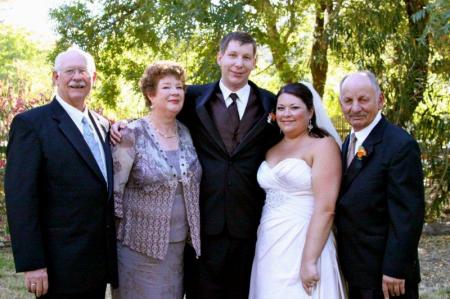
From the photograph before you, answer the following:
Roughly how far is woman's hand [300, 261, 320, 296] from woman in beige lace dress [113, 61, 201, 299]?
0.71 m

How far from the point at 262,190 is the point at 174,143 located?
2.24 feet

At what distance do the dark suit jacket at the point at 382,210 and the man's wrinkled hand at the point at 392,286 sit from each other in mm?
32

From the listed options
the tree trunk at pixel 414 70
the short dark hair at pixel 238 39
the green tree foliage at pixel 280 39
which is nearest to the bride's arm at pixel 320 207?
the short dark hair at pixel 238 39

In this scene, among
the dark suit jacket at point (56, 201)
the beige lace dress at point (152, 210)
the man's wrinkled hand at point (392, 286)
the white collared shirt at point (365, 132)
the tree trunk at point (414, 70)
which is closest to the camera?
the dark suit jacket at point (56, 201)

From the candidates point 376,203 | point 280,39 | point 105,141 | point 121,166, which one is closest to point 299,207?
point 376,203

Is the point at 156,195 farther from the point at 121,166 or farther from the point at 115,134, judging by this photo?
the point at 115,134

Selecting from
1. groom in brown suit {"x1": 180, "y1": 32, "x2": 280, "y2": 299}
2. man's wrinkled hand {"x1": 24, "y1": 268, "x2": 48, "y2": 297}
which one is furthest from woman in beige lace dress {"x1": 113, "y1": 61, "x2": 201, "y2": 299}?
man's wrinkled hand {"x1": 24, "y1": 268, "x2": 48, "y2": 297}

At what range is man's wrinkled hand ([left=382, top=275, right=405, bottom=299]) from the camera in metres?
3.50

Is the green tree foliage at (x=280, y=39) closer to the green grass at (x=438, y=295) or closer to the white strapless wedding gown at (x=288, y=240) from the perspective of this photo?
the green grass at (x=438, y=295)

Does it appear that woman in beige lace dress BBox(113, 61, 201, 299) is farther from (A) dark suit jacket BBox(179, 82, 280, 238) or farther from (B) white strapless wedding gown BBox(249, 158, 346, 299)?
(B) white strapless wedding gown BBox(249, 158, 346, 299)

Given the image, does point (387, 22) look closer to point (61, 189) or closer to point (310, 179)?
point (310, 179)

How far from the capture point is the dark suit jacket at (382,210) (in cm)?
346

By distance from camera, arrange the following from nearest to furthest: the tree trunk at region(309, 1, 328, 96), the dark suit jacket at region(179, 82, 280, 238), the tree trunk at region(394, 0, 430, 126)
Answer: the dark suit jacket at region(179, 82, 280, 238), the tree trunk at region(394, 0, 430, 126), the tree trunk at region(309, 1, 328, 96)

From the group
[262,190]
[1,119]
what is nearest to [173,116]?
[262,190]
